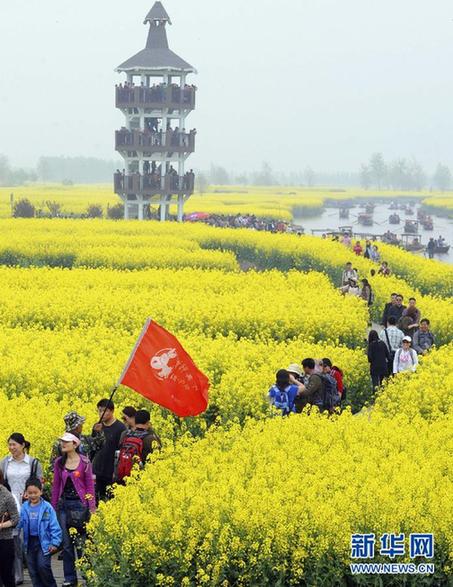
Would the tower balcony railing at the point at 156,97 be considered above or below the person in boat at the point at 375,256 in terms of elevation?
above

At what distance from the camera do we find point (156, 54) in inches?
2763

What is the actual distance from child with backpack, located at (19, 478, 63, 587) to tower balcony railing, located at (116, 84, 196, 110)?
57.2m

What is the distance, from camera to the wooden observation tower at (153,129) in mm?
66125

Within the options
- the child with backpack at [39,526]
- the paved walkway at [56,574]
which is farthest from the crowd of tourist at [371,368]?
the child with backpack at [39,526]

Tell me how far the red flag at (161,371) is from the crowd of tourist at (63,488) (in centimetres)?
74

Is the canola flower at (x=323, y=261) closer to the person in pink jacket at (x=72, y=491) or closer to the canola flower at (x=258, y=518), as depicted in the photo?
the canola flower at (x=258, y=518)

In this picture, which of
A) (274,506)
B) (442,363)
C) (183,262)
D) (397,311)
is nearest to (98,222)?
(183,262)

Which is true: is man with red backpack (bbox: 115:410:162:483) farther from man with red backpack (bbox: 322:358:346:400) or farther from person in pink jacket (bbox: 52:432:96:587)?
man with red backpack (bbox: 322:358:346:400)

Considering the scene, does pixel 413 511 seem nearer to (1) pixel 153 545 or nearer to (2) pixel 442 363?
(1) pixel 153 545

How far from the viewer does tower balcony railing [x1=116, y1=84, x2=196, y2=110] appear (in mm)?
65938

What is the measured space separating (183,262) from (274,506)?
32931 mm

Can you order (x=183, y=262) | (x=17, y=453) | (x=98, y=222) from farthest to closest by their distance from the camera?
1. (x=98, y=222)
2. (x=183, y=262)
3. (x=17, y=453)

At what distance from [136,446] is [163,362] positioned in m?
1.74

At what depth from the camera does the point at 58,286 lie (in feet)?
103
